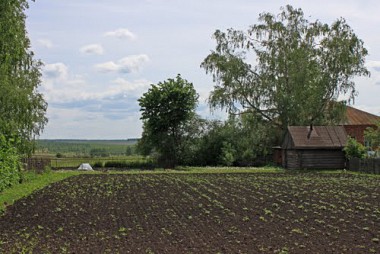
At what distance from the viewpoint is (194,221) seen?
15.6 meters

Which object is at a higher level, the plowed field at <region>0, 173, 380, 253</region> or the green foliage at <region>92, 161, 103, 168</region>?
the green foliage at <region>92, 161, 103, 168</region>

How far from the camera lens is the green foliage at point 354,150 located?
43.2m

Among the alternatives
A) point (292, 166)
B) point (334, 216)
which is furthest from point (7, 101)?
point (292, 166)

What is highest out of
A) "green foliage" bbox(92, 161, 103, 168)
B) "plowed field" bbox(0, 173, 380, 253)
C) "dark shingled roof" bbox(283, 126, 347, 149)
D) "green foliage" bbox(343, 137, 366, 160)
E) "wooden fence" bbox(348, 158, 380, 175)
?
"dark shingled roof" bbox(283, 126, 347, 149)

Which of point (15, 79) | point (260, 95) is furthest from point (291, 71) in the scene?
point (15, 79)

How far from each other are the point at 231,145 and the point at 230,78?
6.87m

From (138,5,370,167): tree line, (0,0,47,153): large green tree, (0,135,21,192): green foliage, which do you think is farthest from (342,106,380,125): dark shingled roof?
(0,135,21,192): green foliage

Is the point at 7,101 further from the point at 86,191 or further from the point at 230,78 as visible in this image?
the point at 230,78

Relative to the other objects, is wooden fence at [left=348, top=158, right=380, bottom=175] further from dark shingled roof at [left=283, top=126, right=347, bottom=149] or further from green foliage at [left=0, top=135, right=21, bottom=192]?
green foliage at [left=0, top=135, right=21, bottom=192]

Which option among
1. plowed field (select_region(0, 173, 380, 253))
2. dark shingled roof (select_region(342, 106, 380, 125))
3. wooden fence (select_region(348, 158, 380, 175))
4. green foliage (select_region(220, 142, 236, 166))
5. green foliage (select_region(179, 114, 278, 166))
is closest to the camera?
plowed field (select_region(0, 173, 380, 253))

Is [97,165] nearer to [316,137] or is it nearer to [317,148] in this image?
[316,137]

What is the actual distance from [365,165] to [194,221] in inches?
1104

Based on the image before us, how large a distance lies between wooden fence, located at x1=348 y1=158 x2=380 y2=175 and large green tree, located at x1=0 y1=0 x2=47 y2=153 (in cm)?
2371

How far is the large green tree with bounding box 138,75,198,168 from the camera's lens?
178 ft
